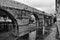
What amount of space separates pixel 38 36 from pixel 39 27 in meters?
1.07

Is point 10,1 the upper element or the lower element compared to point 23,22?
upper

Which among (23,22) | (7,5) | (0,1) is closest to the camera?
(0,1)

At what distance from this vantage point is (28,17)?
5.07 meters

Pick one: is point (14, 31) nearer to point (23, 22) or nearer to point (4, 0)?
point (23, 22)

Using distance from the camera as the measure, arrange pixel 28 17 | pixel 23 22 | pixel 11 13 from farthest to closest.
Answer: pixel 28 17 → pixel 23 22 → pixel 11 13

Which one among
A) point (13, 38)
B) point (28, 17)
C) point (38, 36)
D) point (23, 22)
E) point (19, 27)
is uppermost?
point (28, 17)

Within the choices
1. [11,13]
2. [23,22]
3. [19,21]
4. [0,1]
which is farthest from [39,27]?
[0,1]

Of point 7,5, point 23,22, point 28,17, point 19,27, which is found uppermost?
point 7,5

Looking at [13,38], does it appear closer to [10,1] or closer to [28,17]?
[28,17]

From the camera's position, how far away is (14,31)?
416 cm

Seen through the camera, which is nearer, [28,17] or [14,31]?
[14,31]

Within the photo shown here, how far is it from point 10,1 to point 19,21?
4.75 ft

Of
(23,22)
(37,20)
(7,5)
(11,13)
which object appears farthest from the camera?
(37,20)

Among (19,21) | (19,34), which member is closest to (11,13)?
(19,21)
